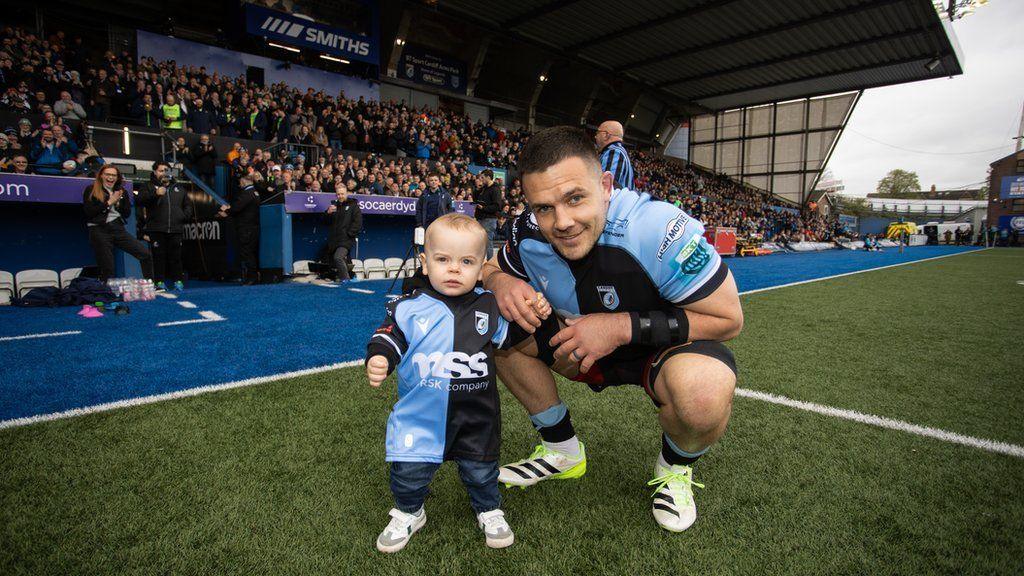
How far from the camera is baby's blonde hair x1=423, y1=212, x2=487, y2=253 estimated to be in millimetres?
1759

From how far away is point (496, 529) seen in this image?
167 centimetres

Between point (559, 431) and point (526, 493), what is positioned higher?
point (559, 431)

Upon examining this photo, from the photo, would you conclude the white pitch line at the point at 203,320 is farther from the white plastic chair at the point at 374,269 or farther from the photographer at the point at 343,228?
the white plastic chair at the point at 374,269

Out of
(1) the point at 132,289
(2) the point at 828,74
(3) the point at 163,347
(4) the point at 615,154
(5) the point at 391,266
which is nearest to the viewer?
(3) the point at 163,347

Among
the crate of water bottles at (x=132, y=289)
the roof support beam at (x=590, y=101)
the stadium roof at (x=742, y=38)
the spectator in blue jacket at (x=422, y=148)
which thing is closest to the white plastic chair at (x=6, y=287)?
the crate of water bottles at (x=132, y=289)

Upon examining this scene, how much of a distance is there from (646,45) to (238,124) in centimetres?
2222

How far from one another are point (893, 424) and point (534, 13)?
24.4 m

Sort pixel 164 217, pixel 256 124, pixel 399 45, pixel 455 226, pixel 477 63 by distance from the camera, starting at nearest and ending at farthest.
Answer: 1. pixel 455 226
2. pixel 164 217
3. pixel 256 124
4. pixel 399 45
5. pixel 477 63

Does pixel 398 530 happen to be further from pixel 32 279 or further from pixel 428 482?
pixel 32 279

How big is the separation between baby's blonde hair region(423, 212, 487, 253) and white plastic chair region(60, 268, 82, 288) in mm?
9653

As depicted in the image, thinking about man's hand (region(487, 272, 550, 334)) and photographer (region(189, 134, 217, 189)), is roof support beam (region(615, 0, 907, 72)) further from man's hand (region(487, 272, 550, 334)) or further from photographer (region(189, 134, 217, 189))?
man's hand (region(487, 272, 550, 334))

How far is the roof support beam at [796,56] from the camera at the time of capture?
24281 millimetres

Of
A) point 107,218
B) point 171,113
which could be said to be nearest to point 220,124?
point 171,113

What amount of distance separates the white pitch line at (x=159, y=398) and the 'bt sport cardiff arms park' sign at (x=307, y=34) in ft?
61.4
